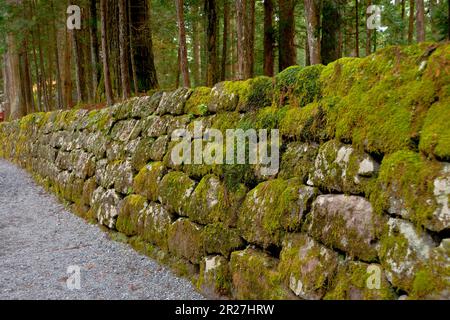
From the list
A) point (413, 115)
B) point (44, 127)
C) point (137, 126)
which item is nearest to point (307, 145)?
point (413, 115)

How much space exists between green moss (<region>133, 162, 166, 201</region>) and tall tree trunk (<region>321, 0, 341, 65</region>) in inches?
260

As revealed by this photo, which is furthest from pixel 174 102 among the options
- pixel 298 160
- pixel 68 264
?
pixel 298 160

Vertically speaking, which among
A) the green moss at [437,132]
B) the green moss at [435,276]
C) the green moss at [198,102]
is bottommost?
the green moss at [435,276]

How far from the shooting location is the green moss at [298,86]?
3.63m

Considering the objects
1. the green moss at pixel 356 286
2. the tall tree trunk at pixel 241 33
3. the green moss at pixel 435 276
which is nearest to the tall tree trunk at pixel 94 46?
the tall tree trunk at pixel 241 33

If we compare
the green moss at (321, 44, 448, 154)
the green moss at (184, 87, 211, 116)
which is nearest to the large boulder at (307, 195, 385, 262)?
the green moss at (321, 44, 448, 154)

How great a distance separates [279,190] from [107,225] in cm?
415

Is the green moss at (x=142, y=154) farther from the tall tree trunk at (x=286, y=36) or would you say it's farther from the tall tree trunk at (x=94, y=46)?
the tall tree trunk at (x=94, y=46)

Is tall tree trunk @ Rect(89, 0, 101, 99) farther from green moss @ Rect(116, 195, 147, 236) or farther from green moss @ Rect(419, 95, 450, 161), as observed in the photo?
green moss @ Rect(419, 95, 450, 161)

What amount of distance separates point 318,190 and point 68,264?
12.2ft

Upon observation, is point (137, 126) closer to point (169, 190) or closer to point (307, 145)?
point (169, 190)

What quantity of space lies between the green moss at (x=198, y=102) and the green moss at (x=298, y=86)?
1.25m

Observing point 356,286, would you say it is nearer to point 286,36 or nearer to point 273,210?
point 273,210

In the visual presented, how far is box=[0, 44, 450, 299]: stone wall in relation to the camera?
2506mm
